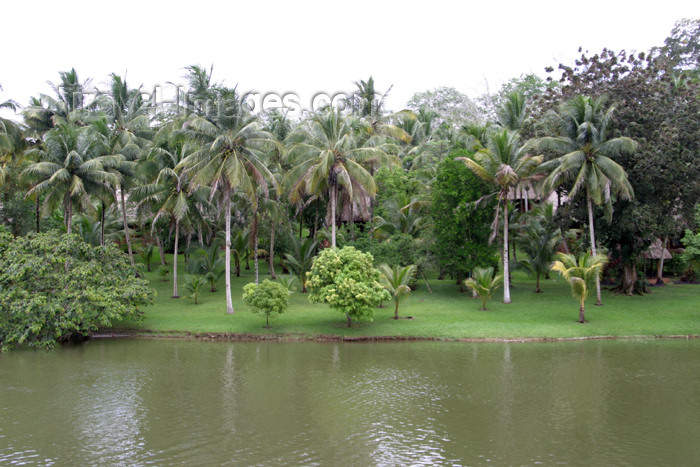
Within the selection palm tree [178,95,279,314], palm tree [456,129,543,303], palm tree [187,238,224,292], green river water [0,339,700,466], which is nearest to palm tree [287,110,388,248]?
palm tree [178,95,279,314]

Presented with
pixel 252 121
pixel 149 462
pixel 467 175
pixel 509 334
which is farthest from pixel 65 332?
pixel 467 175

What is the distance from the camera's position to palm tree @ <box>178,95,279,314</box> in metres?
25.5

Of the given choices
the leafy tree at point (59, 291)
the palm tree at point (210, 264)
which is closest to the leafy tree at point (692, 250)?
the palm tree at point (210, 264)

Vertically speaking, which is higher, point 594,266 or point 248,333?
point 594,266

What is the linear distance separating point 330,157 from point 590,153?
1284 centimetres

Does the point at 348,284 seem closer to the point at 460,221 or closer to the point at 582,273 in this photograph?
the point at 460,221

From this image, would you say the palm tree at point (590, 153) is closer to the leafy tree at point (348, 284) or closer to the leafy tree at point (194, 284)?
Answer: the leafy tree at point (348, 284)

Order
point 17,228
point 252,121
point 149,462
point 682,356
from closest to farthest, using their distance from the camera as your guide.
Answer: point 149,462 < point 682,356 < point 252,121 < point 17,228

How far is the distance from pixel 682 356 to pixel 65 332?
76.8 feet

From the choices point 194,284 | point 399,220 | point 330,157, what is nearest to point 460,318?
point 399,220

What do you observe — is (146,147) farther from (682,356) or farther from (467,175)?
(682,356)

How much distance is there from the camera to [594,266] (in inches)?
971

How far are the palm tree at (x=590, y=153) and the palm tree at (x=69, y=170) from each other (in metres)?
22.1

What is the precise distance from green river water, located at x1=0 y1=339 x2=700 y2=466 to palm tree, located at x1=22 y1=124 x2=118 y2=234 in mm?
8733
